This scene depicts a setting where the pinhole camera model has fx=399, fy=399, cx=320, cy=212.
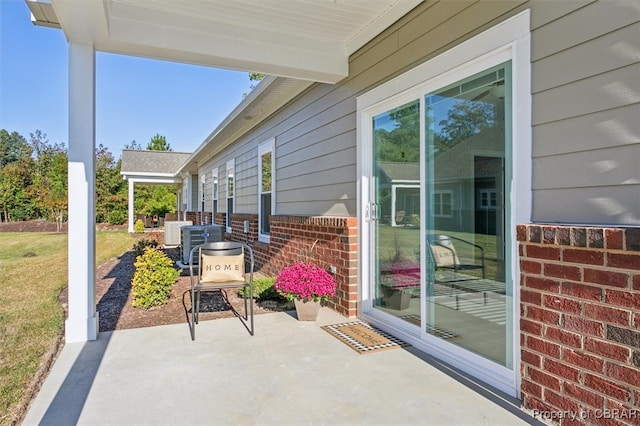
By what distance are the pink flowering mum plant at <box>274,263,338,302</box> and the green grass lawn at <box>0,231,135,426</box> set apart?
2124 mm

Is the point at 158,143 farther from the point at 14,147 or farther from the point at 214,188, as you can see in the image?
the point at 214,188

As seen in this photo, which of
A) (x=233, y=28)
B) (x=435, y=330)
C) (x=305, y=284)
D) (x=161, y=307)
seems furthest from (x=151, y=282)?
(x=435, y=330)

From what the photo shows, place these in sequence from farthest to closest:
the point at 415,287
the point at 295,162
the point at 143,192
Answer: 1. the point at 143,192
2. the point at 295,162
3. the point at 415,287

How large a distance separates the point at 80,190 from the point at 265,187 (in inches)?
166

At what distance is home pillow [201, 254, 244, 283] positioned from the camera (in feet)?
12.7

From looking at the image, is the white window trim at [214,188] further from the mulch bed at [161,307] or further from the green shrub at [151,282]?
the green shrub at [151,282]

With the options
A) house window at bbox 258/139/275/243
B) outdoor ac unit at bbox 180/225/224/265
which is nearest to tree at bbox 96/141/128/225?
outdoor ac unit at bbox 180/225/224/265

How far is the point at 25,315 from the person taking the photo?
4660 millimetres

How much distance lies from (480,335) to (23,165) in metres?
25.3

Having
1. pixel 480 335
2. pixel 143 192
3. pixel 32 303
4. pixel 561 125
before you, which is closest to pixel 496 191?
pixel 561 125

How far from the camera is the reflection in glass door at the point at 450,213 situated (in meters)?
2.53

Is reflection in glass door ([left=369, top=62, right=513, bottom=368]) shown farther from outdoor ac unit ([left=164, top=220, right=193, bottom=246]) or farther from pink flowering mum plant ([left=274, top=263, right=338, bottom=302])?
outdoor ac unit ([left=164, top=220, right=193, bottom=246])

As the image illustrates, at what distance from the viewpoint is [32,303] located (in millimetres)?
5262

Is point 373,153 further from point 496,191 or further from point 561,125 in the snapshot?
point 561,125
